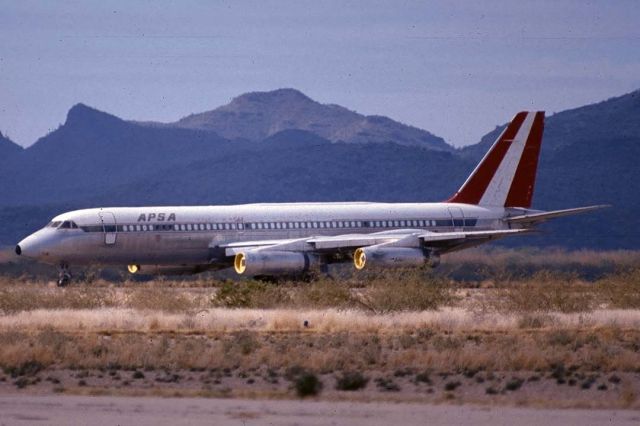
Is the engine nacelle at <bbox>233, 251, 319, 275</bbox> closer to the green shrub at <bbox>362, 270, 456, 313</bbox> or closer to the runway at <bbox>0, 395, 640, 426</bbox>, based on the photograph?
the green shrub at <bbox>362, 270, 456, 313</bbox>

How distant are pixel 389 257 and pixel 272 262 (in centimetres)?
392

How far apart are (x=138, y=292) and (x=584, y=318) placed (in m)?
12.3

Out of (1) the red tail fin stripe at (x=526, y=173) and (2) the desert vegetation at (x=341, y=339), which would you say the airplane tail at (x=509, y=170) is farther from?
(2) the desert vegetation at (x=341, y=339)

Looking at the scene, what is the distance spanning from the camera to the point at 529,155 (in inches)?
2200

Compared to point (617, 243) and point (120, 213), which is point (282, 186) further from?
point (120, 213)

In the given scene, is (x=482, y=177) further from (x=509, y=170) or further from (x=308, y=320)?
(x=308, y=320)

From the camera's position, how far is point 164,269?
4919cm

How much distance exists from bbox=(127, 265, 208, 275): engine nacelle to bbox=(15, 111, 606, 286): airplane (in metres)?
0.04

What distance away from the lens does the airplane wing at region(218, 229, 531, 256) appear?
47625 mm

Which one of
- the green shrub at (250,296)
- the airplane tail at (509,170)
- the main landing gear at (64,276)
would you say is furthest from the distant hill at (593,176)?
the green shrub at (250,296)

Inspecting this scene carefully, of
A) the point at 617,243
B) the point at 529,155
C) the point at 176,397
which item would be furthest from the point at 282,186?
the point at 176,397

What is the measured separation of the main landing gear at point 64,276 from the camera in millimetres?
46156

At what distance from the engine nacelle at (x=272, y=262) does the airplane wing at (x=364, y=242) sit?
0.47m

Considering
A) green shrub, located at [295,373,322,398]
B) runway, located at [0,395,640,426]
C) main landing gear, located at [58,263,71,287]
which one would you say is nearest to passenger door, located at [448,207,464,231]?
main landing gear, located at [58,263,71,287]
